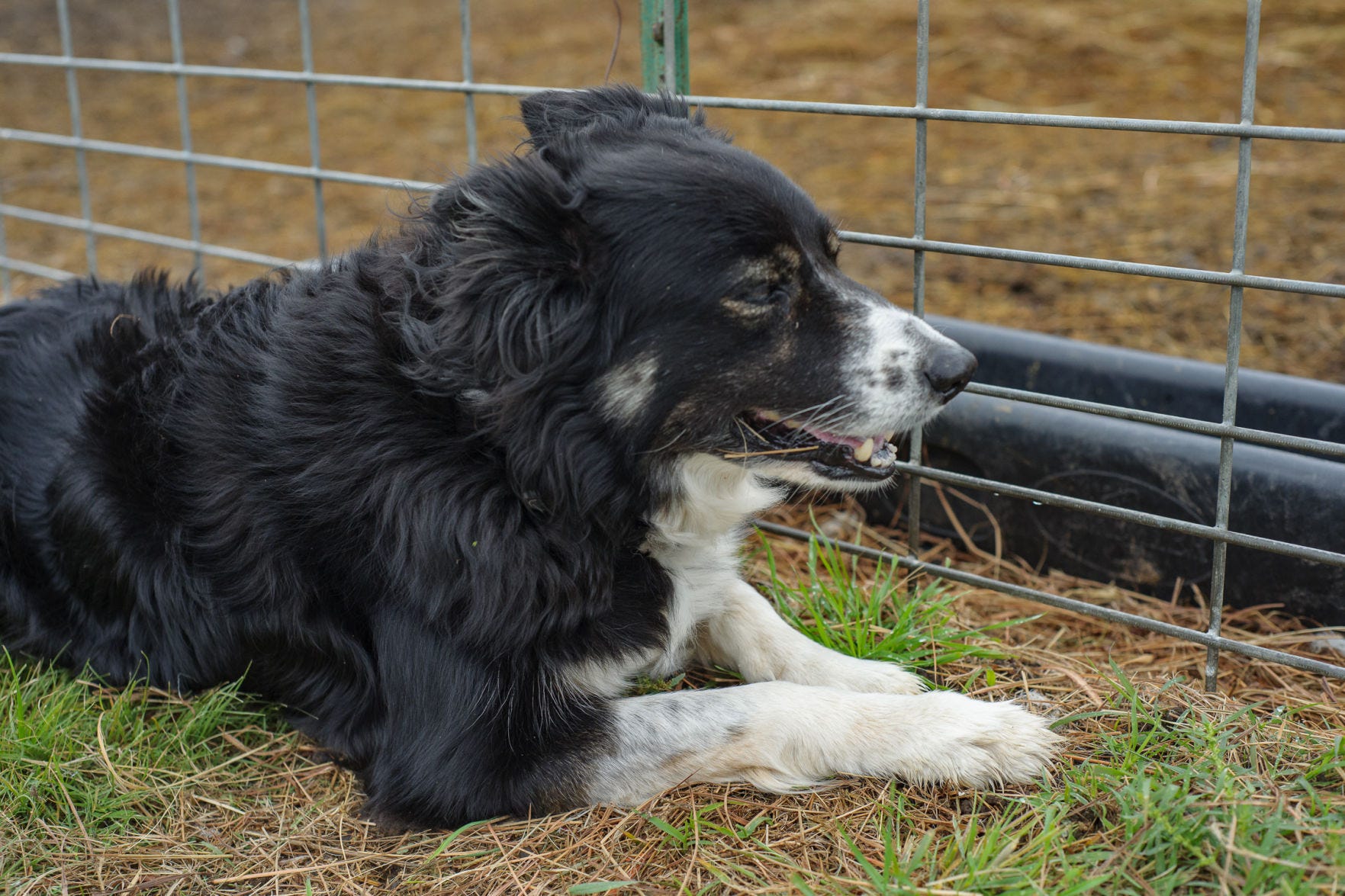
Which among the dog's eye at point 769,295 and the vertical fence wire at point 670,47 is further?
the vertical fence wire at point 670,47

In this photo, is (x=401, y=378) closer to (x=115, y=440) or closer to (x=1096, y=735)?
(x=115, y=440)

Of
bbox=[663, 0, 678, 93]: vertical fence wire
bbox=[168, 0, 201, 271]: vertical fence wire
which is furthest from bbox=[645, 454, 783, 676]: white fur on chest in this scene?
bbox=[168, 0, 201, 271]: vertical fence wire

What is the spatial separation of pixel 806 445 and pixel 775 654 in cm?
56

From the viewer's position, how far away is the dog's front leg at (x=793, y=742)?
7.70 ft

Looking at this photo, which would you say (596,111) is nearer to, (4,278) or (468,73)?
(468,73)

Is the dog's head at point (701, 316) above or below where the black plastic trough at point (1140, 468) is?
above

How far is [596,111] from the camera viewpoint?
265cm

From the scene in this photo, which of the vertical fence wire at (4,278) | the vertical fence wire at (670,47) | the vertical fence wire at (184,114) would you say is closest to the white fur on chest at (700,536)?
the vertical fence wire at (670,47)

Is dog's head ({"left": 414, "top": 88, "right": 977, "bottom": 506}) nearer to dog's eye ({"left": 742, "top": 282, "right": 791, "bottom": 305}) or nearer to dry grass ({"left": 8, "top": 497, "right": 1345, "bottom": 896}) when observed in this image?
dog's eye ({"left": 742, "top": 282, "right": 791, "bottom": 305})

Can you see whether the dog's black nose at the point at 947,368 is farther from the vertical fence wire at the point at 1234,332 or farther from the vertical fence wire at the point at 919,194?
the vertical fence wire at the point at 1234,332

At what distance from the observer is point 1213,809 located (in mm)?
2045

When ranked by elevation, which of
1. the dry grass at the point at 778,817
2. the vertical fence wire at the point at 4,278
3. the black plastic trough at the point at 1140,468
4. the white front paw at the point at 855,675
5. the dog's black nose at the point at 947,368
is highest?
the dog's black nose at the point at 947,368

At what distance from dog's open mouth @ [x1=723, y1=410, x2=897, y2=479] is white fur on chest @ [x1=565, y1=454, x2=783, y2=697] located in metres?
0.09

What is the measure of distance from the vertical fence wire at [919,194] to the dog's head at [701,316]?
0.57 m
